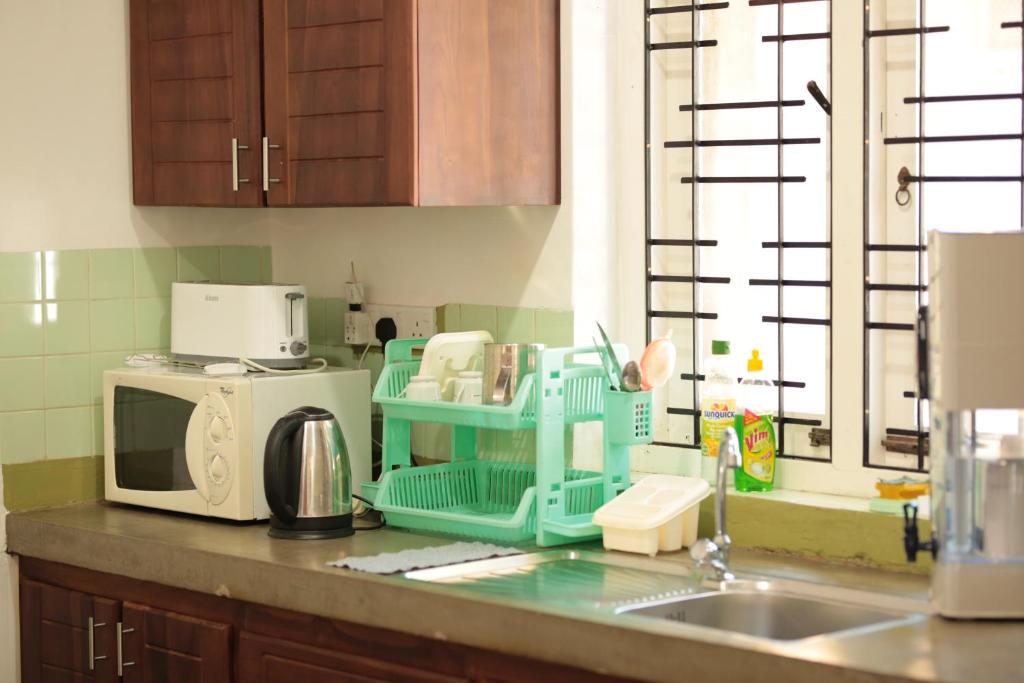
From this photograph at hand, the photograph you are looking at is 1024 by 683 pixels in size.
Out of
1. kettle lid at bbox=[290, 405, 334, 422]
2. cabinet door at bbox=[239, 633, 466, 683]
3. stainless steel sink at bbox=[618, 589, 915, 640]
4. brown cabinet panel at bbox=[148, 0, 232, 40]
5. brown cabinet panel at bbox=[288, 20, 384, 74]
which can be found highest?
brown cabinet panel at bbox=[148, 0, 232, 40]

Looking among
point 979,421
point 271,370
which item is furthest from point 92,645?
point 979,421

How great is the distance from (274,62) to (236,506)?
0.90 metres

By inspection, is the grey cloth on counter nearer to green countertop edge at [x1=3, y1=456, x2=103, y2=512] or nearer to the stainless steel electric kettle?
the stainless steel electric kettle

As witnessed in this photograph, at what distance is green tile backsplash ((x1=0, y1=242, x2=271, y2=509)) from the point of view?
3178 mm

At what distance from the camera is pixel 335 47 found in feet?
9.57

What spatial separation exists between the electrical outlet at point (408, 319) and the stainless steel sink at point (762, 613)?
104 cm

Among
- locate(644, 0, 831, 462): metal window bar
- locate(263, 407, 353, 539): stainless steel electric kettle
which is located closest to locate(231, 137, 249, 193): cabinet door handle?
locate(263, 407, 353, 539): stainless steel electric kettle

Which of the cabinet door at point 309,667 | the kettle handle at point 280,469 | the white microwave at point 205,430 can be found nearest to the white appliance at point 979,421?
the cabinet door at point 309,667

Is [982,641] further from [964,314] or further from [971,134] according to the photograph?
[971,134]

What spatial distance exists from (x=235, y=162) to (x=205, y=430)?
569mm

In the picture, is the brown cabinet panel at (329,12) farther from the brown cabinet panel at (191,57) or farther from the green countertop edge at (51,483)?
the green countertop edge at (51,483)

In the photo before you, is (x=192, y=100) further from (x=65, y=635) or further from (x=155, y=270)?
(x=65, y=635)

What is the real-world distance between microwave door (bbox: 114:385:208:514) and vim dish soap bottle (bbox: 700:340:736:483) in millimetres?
1015

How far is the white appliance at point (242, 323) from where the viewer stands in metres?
3.16
